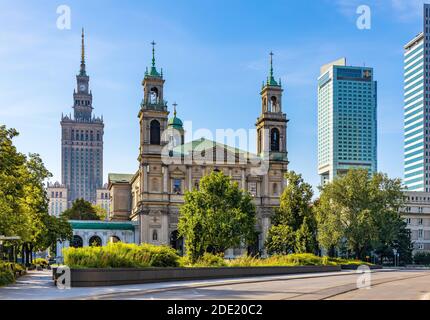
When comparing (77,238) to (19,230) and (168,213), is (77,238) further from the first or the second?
(19,230)

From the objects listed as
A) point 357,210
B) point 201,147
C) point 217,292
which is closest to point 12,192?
point 217,292

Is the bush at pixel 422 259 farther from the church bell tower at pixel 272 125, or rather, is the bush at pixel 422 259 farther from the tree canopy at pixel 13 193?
the tree canopy at pixel 13 193

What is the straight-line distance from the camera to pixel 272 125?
106438mm

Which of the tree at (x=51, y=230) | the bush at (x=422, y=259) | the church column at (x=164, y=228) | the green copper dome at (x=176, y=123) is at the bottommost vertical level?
the bush at (x=422, y=259)

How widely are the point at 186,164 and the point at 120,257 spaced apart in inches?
2843

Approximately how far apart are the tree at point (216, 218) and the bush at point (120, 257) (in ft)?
58.7

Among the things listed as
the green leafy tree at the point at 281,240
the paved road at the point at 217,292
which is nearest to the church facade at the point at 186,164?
the green leafy tree at the point at 281,240

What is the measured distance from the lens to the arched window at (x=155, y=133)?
100688 mm

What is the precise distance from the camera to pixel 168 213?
99625 millimetres

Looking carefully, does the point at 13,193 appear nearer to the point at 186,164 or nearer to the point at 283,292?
the point at 283,292

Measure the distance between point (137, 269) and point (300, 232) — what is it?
3428 cm

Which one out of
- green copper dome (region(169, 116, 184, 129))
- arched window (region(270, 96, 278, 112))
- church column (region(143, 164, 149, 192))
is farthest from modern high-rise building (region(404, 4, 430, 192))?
church column (region(143, 164, 149, 192))

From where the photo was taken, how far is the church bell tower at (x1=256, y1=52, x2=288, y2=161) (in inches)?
4171
